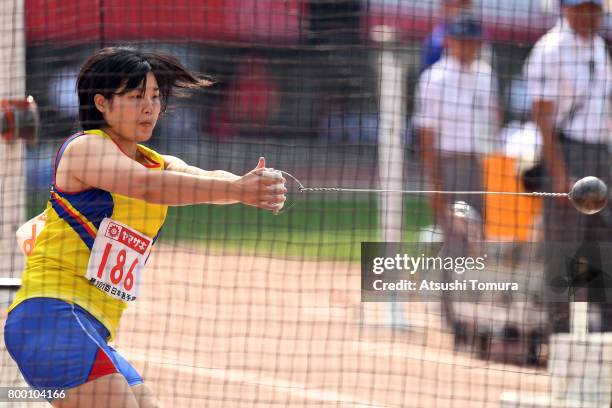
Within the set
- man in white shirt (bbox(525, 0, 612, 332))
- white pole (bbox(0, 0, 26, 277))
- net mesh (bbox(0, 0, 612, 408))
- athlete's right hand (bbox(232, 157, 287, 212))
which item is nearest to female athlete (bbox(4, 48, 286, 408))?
athlete's right hand (bbox(232, 157, 287, 212))

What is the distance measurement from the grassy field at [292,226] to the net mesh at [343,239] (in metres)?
0.05

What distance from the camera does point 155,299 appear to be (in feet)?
25.2

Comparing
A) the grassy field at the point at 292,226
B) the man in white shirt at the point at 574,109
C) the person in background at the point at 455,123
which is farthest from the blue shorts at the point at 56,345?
the grassy field at the point at 292,226

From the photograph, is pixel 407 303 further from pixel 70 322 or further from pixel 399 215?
pixel 70 322

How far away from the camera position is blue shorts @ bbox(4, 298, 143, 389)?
132 inches

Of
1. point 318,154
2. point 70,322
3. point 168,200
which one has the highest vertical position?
point 318,154

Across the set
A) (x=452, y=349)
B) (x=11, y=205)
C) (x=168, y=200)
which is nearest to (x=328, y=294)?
(x=452, y=349)

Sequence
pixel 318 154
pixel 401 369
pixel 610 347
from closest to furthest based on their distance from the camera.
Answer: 1. pixel 610 347
2. pixel 401 369
3. pixel 318 154

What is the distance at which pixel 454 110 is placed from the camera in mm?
6516

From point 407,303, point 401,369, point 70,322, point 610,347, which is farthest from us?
point 407,303

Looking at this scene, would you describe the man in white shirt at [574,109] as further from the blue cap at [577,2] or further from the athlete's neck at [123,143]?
the athlete's neck at [123,143]

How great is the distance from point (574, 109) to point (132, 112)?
10.2ft

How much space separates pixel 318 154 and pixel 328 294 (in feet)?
16.5

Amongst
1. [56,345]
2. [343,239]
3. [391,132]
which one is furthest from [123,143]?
[343,239]
